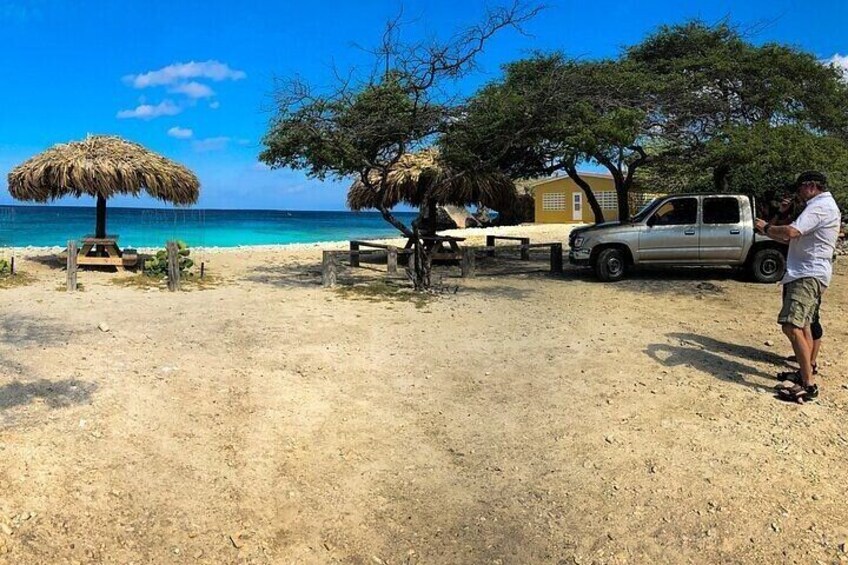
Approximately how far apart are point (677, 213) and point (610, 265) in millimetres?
1488

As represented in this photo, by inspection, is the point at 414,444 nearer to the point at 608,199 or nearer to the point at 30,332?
the point at 30,332

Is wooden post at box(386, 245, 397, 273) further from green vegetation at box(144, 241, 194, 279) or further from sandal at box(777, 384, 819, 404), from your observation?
sandal at box(777, 384, 819, 404)

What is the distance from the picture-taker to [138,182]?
510 inches

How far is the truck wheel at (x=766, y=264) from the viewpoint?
10.7m

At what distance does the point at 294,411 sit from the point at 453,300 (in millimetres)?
4893

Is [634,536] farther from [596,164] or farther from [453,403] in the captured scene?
[596,164]

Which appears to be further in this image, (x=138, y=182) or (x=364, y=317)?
(x=138, y=182)

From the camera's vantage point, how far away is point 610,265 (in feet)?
36.5

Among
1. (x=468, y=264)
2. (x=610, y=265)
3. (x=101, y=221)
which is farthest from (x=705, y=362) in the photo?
(x=101, y=221)

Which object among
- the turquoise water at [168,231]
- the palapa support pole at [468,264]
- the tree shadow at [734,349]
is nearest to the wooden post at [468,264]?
the palapa support pole at [468,264]

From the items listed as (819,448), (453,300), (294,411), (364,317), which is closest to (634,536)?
(819,448)

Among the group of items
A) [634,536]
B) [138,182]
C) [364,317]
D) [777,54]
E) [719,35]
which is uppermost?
[719,35]

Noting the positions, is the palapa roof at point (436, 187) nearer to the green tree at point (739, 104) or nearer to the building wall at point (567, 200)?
the green tree at point (739, 104)

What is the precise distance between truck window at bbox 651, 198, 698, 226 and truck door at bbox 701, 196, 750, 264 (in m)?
0.16
